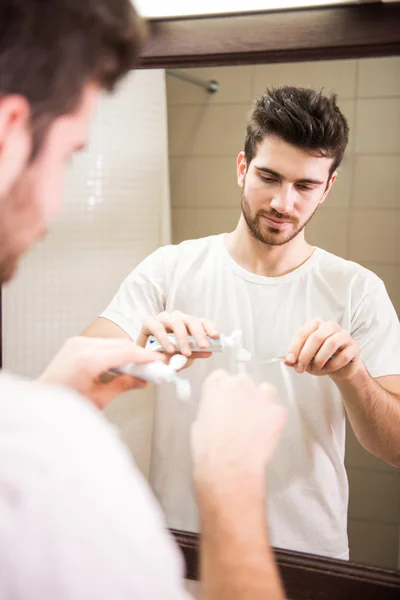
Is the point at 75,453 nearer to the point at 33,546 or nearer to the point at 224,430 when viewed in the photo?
the point at 33,546

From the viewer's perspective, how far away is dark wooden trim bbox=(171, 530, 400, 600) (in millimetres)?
724

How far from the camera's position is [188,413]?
2.83 feet

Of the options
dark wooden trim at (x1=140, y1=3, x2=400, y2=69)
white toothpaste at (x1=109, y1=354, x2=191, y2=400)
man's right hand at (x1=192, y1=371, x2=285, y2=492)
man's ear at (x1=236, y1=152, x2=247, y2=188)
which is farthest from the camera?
man's ear at (x1=236, y1=152, x2=247, y2=188)

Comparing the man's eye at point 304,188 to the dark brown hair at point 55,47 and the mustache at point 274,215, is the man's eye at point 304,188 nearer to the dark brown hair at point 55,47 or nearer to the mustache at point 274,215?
the mustache at point 274,215

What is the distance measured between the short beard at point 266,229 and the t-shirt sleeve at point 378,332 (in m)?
0.14

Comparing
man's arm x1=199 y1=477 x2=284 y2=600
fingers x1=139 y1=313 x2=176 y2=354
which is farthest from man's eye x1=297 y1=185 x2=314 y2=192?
man's arm x1=199 y1=477 x2=284 y2=600

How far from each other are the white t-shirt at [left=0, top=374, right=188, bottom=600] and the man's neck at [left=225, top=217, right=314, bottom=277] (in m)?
0.54

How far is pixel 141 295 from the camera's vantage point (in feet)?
2.98

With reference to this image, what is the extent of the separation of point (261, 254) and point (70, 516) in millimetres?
598

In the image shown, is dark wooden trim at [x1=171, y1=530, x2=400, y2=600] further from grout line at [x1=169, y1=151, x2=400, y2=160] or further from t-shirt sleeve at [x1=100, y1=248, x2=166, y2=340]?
grout line at [x1=169, y1=151, x2=400, y2=160]

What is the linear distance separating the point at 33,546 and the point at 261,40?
2.25 ft

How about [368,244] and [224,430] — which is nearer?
[224,430]

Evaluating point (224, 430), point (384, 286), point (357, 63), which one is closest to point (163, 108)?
point (357, 63)

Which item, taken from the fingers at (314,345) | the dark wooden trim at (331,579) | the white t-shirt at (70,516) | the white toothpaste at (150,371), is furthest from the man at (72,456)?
the dark wooden trim at (331,579)
